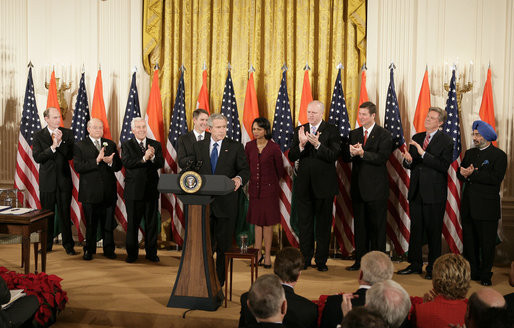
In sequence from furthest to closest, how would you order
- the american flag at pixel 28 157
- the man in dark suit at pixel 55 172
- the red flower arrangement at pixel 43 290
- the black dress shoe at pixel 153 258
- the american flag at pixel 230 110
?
the american flag at pixel 28 157
the american flag at pixel 230 110
the man in dark suit at pixel 55 172
the black dress shoe at pixel 153 258
the red flower arrangement at pixel 43 290

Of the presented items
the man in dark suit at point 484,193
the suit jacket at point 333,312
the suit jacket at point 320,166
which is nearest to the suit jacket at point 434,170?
→ the man in dark suit at point 484,193

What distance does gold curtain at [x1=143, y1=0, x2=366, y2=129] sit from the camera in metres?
7.20

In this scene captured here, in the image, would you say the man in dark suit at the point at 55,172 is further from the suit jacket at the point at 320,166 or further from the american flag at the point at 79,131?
the suit jacket at the point at 320,166

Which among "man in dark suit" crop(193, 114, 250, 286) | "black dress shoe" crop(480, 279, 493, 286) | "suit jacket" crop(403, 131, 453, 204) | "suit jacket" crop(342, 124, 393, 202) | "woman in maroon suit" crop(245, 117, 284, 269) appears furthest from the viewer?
"woman in maroon suit" crop(245, 117, 284, 269)

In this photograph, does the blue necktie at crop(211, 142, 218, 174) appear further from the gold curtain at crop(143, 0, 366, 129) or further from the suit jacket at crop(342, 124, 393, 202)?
the gold curtain at crop(143, 0, 366, 129)

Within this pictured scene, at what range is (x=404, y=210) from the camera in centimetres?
673

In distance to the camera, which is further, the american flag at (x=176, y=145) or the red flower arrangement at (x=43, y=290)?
the american flag at (x=176, y=145)

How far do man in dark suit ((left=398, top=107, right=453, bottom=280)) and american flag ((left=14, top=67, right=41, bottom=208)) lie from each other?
4787 millimetres

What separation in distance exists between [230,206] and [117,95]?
133 inches

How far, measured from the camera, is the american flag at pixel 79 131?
7.31m

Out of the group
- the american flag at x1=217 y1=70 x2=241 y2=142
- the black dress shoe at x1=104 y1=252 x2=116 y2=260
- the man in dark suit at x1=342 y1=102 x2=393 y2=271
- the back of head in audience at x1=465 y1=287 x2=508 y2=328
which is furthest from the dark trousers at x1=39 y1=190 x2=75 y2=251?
the back of head in audience at x1=465 y1=287 x2=508 y2=328

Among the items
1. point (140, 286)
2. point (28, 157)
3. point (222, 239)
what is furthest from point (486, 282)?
point (28, 157)

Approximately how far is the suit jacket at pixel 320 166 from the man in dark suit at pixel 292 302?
2991 millimetres

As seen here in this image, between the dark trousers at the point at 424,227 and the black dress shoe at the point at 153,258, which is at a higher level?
the dark trousers at the point at 424,227
